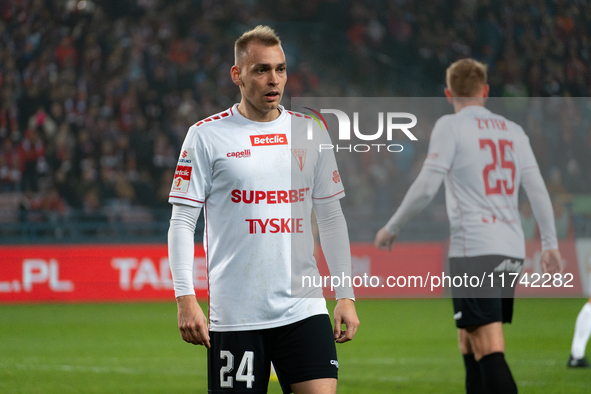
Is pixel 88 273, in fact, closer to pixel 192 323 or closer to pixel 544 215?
pixel 544 215

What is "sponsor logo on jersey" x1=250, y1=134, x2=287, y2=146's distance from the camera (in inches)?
113

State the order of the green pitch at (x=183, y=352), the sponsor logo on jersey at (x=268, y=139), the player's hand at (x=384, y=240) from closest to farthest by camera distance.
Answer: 1. the sponsor logo on jersey at (x=268, y=139)
2. the player's hand at (x=384, y=240)
3. the green pitch at (x=183, y=352)

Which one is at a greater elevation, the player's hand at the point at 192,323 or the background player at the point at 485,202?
the background player at the point at 485,202

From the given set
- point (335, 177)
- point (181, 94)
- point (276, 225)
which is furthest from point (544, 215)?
point (181, 94)

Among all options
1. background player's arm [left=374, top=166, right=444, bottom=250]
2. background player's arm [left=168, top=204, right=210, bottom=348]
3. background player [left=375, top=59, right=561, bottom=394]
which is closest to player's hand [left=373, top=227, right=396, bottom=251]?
background player's arm [left=374, top=166, right=444, bottom=250]

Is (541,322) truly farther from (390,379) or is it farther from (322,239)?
(322,239)

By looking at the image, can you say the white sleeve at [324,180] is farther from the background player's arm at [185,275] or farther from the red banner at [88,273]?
the red banner at [88,273]

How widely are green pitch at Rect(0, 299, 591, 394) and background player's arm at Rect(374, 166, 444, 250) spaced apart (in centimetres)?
251

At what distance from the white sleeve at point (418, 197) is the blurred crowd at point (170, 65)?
8.55m

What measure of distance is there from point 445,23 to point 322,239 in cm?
1456

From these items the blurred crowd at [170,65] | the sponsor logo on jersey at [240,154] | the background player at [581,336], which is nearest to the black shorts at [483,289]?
the sponsor logo on jersey at [240,154]

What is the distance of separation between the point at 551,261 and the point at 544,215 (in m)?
0.23

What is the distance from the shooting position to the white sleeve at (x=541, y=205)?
3678 millimetres

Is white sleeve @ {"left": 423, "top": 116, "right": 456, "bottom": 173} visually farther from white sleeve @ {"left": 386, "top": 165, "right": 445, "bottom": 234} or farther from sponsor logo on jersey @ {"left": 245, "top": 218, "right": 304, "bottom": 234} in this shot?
sponsor logo on jersey @ {"left": 245, "top": 218, "right": 304, "bottom": 234}
